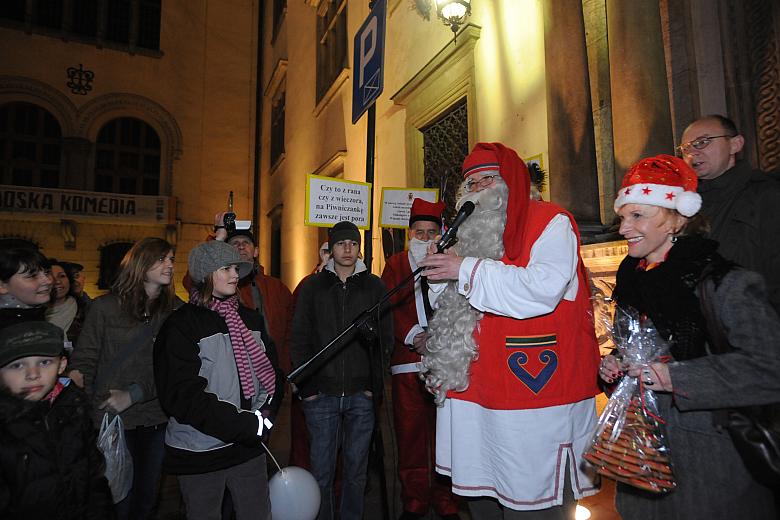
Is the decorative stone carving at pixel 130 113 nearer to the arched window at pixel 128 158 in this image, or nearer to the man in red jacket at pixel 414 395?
the arched window at pixel 128 158

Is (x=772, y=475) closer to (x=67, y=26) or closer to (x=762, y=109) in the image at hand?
(x=762, y=109)

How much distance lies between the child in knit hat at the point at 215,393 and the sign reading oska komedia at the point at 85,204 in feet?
55.4

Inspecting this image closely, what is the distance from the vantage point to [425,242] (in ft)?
12.3

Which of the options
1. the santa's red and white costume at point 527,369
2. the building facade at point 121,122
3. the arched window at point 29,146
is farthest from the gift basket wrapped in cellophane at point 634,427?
the arched window at point 29,146

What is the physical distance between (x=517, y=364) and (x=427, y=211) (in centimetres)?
218

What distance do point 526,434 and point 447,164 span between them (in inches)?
237

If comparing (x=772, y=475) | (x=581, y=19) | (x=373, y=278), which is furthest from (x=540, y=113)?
(x=772, y=475)

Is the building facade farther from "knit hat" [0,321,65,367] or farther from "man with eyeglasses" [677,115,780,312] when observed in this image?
"man with eyeglasses" [677,115,780,312]

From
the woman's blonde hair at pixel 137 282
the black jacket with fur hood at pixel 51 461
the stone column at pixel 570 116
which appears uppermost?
the stone column at pixel 570 116

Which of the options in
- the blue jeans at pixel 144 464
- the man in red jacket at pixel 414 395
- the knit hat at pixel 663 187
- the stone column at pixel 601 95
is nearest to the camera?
the knit hat at pixel 663 187

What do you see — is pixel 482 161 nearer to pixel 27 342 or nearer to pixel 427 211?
pixel 427 211

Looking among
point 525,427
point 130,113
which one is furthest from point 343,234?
point 130,113

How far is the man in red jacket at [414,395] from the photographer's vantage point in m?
3.27

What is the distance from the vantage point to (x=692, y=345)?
1528 millimetres
